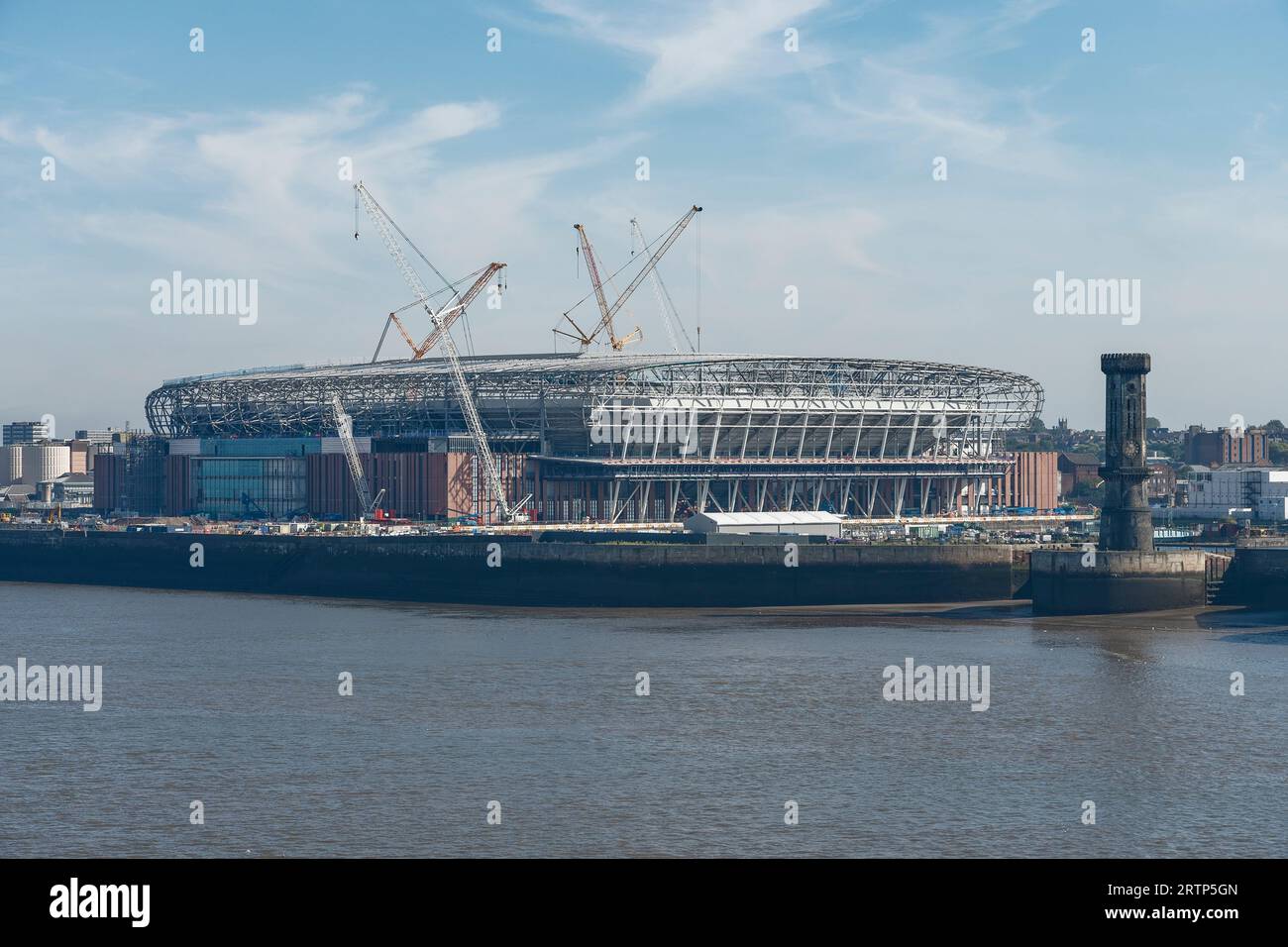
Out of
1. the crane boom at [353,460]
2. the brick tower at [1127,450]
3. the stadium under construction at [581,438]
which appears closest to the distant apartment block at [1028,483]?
the stadium under construction at [581,438]

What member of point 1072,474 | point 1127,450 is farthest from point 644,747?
point 1072,474

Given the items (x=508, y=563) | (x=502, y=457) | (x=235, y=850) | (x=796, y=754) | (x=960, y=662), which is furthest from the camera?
(x=502, y=457)

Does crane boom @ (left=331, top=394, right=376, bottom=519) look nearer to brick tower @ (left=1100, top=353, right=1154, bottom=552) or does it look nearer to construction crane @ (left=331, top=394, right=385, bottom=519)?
construction crane @ (left=331, top=394, right=385, bottom=519)

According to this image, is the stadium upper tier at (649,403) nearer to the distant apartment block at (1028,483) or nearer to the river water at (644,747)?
the distant apartment block at (1028,483)

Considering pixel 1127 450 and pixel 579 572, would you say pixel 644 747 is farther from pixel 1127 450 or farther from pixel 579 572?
pixel 579 572

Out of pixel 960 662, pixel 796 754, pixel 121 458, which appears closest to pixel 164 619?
pixel 960 662
